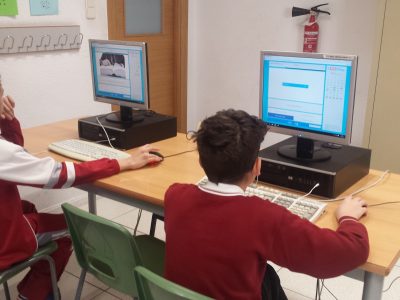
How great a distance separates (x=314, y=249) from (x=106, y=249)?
2.37 feet

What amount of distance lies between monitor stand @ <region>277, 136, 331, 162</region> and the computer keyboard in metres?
0.16

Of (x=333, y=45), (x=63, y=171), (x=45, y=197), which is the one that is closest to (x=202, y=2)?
(x=333, y=45)

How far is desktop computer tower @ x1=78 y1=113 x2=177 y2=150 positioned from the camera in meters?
2.15

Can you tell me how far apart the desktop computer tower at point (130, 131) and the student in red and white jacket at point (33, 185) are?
191mm

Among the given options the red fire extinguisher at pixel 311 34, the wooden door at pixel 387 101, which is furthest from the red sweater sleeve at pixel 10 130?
the red fire extinguisher at pixel 311 34

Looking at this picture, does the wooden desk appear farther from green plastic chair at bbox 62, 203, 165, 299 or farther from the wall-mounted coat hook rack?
the wall-mounted coat hook rack

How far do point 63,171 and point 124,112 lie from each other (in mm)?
672

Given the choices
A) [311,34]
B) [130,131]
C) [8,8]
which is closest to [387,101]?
[311,34]

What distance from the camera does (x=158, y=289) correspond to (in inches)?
45.4

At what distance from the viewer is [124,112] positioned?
2.29 m

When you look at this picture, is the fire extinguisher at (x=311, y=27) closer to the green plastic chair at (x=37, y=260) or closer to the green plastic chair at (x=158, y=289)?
the green plastic chair at (x=37, y=260)

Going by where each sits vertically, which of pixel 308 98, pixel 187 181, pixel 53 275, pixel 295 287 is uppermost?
pixel 308 98

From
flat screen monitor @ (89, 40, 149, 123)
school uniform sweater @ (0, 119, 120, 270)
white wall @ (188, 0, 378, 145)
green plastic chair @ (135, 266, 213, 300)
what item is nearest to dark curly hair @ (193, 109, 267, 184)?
green plastic chair @ (135, 266, 213, 300)

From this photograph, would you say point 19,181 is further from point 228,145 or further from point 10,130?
point 228,145
